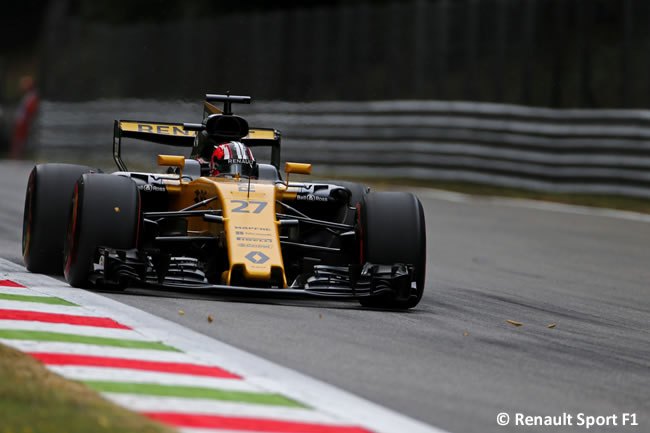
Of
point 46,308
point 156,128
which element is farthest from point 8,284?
point 156,128

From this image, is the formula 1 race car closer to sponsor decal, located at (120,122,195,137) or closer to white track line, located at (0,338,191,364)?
sponsor decal, located at (120,122,195,137)

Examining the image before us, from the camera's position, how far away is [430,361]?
6.25 metres

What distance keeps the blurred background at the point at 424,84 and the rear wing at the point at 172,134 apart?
470 cm

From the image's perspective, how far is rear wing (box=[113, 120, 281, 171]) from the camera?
32.6ft

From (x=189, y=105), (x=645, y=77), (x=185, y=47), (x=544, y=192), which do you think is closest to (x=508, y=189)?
(x=544, y=192)

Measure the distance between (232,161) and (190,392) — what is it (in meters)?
4.18

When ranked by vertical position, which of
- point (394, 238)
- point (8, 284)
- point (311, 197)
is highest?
point (311, 197)

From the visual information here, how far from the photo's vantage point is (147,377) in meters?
5.17

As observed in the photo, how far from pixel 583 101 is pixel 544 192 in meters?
1.58

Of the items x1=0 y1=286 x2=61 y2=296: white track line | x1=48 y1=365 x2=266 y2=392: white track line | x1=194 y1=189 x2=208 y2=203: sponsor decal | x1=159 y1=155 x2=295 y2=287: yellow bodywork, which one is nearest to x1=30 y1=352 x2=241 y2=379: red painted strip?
x1=48 y1=365 x2=266 y2=392: white track line

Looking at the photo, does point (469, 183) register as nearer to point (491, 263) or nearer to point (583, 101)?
point (583, 101)

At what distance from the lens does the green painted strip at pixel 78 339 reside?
19.0ft

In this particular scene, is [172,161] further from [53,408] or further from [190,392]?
[53,408]

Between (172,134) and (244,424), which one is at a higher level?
(172,134)
